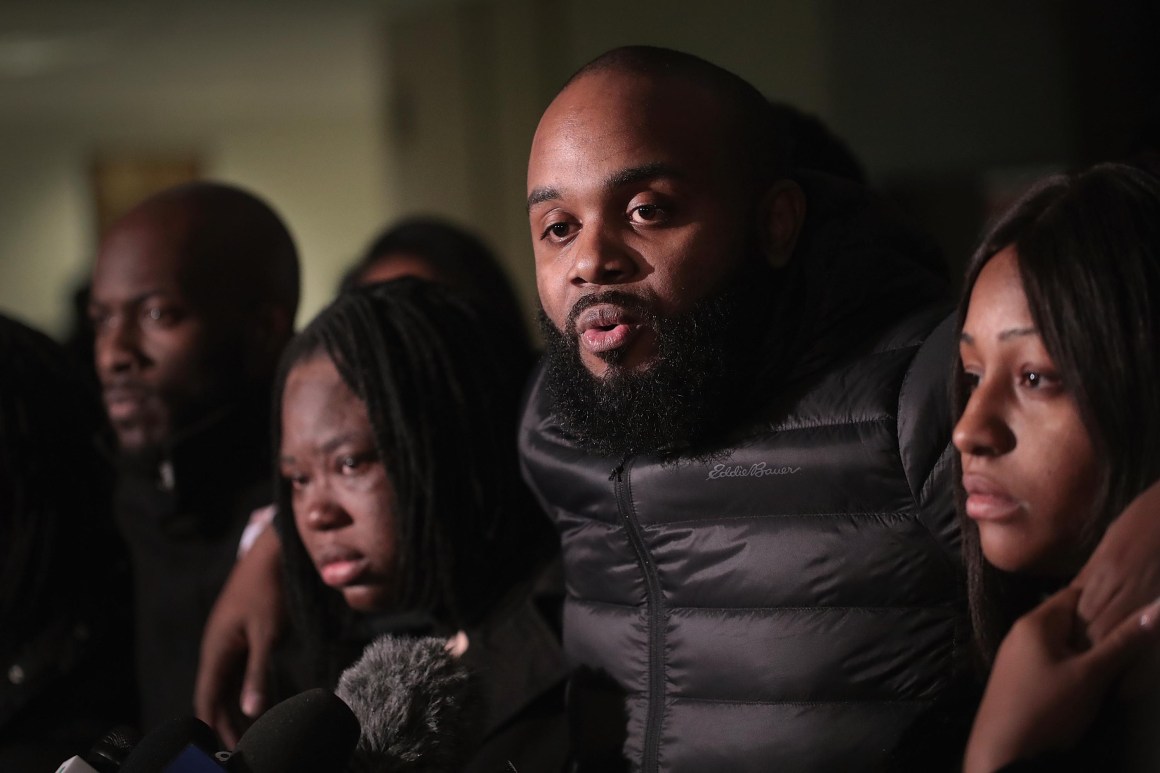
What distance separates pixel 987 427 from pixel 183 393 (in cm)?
109

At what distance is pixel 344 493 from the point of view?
1.27m

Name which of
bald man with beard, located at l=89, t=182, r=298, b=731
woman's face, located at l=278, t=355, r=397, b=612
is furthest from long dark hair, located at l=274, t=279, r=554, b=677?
bald man with beard, located at l=89, t=182, r=298, b=731

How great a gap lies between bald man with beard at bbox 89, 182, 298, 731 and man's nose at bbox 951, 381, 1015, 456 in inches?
40.5

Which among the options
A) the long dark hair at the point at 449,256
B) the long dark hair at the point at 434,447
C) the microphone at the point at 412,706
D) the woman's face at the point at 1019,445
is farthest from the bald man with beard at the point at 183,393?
the woman's face at the point at 1019,445

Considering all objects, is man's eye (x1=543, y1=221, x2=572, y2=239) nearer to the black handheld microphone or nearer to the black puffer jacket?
the black puffer jacket

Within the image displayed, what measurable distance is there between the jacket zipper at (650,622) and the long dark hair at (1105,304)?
43 centimetres

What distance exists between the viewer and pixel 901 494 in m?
1.00

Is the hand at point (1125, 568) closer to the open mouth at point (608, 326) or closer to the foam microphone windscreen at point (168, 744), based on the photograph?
the open mouth at point (608, 326)

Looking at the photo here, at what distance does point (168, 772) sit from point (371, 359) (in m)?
0.53

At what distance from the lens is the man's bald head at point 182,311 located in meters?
1.57

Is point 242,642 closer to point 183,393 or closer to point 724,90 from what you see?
point 183,393

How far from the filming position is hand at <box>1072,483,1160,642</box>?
28.8 inches

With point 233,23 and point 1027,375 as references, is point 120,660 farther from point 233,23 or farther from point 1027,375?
point 233,23

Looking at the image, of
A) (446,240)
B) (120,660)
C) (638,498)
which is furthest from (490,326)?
(446,240)
